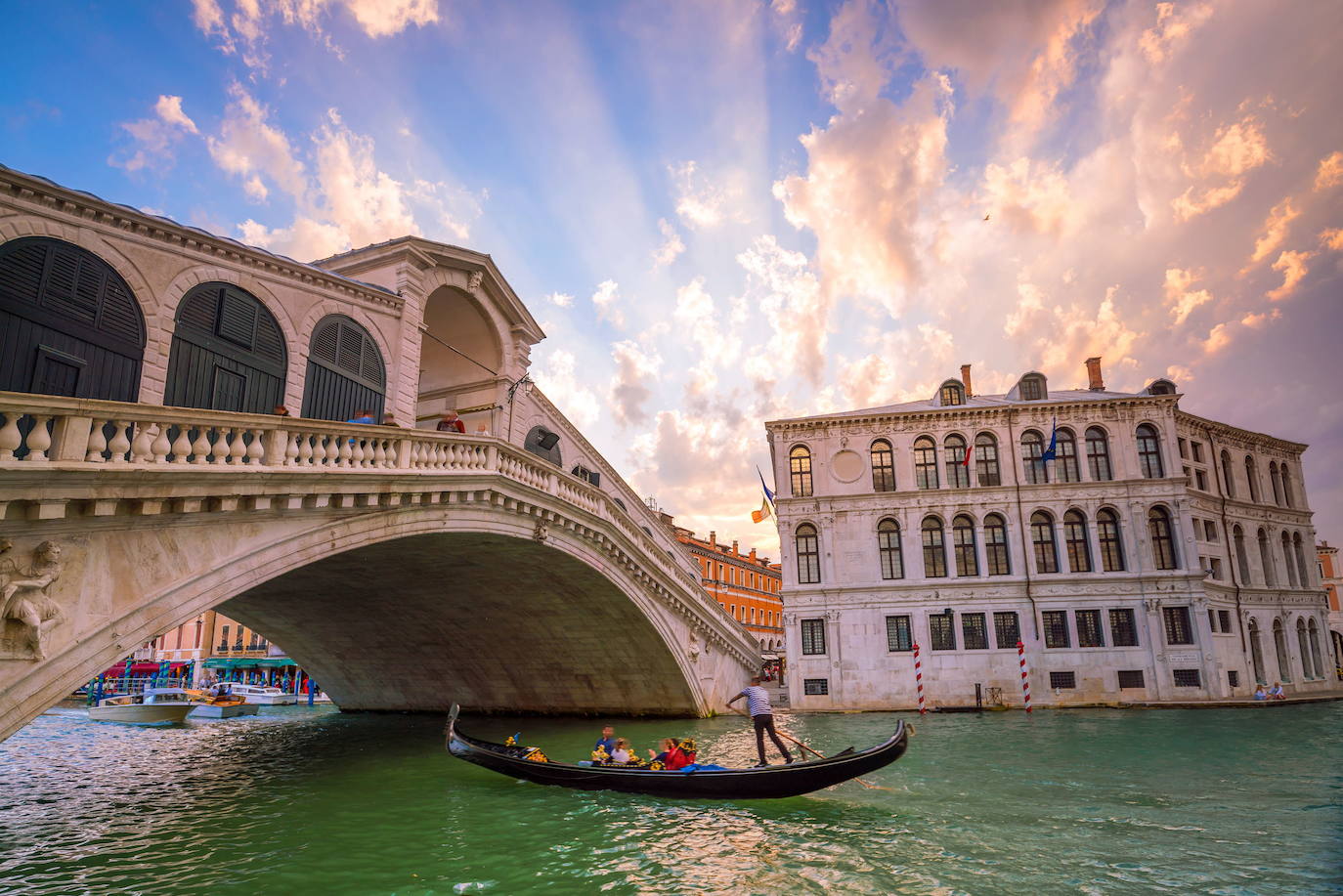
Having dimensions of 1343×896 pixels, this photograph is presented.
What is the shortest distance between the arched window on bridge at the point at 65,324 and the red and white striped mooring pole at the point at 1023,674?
74.2ft

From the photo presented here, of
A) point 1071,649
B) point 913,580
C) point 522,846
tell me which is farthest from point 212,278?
point 1071,649

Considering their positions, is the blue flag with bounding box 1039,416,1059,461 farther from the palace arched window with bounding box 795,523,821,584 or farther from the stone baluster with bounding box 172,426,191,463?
the stone baluster with bounding box 172,426,191,463

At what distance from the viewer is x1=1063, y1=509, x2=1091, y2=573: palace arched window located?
2408cm

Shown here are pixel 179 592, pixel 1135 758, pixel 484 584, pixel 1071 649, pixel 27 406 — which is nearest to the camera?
pixel 27 406

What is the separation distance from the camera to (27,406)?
20.4ft

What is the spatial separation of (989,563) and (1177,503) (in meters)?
5.99

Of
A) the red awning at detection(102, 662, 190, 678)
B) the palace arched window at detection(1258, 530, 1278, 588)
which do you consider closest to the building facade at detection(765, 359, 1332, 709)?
the palace arched window at detection(1258, 530, 1278, 588)

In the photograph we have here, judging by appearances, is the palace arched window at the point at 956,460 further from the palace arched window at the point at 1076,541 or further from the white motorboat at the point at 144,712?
the white motorboat at the point at 144,712

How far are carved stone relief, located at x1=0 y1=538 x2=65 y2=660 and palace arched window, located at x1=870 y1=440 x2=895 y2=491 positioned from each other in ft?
73.5

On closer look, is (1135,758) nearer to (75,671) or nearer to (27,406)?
(75,671)

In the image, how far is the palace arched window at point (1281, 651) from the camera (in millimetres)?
26531

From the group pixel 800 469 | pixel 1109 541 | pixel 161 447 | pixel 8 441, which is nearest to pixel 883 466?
pixel 800 469

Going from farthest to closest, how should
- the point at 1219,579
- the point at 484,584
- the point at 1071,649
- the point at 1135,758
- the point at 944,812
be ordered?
the point at 1219,579 < the point at 1071,649 < the point at 484,584 < the point at 1135,758 < the point at 944,812

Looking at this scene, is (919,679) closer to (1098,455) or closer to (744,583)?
(1098,455)
